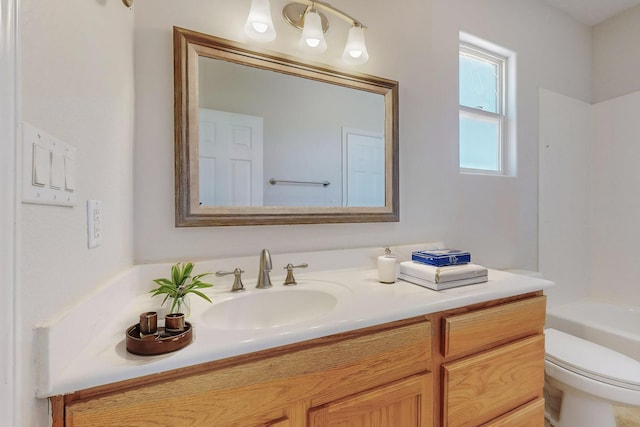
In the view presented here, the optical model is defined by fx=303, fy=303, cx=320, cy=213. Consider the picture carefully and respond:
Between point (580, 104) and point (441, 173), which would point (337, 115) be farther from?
point (580, 104)

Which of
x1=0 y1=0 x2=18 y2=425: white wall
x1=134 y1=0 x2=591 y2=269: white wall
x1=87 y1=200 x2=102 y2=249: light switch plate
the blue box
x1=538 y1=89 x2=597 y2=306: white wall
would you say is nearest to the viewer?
x1=0 y1=0 x2=18 y2=425: white wall

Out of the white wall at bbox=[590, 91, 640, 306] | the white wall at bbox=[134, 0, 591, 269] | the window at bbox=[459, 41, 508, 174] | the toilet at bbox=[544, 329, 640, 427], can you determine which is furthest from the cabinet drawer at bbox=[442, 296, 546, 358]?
the white wall at bbox=[590, 91, 640, 306]

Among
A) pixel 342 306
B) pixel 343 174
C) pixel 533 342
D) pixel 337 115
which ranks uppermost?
pixel 337 115

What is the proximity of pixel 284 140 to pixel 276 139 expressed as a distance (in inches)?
1.4

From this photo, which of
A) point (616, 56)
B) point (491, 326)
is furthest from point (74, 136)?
point (616, 56)

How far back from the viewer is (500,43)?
1937 millimetres

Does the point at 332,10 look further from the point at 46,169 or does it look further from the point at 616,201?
the point at 616,201

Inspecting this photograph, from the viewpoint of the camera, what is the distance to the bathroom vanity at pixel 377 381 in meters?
0.60

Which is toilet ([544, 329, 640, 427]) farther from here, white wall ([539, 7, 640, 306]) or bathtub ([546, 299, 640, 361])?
white wall ([539, 7, 640, 306])

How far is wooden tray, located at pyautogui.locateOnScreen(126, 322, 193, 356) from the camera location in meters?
0.61

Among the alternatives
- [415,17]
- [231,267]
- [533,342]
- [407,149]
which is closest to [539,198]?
[407,149]

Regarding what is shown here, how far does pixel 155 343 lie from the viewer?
2.02 ft

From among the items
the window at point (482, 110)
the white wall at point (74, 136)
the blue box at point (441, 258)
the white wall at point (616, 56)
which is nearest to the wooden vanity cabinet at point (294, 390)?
the white wall at point (74, 136)

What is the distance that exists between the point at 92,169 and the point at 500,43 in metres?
2.30
